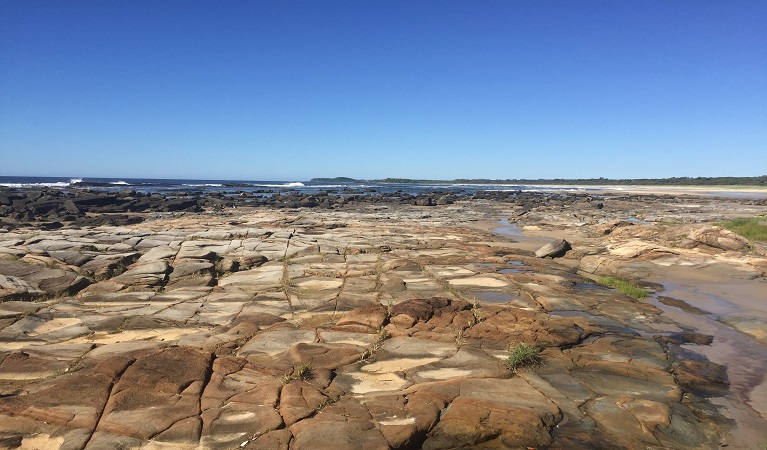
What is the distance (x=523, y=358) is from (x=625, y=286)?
6.75 m

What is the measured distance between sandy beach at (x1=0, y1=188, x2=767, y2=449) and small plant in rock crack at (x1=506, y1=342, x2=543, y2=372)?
0.06 metres

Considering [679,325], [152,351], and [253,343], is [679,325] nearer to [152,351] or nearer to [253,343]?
[253,343]

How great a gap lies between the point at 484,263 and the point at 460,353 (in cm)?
759

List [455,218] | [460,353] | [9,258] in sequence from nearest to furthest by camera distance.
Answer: [460,353] → [9,258] → [455,218]

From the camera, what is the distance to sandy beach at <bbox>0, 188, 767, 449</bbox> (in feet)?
15.4

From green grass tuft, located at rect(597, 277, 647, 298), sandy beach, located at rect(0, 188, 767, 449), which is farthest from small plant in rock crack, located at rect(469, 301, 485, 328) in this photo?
green grass tuft, located at rect(597, 277, 647, 298)

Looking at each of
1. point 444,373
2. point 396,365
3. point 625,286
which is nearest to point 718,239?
point 625,286

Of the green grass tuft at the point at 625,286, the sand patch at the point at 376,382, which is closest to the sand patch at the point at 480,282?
the green grass tuft at the point at 625,286

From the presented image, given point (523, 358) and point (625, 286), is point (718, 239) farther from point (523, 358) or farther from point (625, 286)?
point (523, 358)

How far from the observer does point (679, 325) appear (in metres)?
8.69

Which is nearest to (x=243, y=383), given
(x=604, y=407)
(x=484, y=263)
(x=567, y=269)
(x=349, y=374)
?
(x=349, y=374)

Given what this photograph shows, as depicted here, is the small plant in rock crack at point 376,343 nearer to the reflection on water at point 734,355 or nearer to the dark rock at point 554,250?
the reflection on water at point 734,355

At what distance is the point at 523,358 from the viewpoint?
6.43 meters

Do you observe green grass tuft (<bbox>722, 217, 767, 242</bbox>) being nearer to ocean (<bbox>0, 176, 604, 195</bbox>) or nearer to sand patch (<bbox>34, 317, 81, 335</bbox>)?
sand patch (<bbox>34, 317, 81, 335</bbox>)
